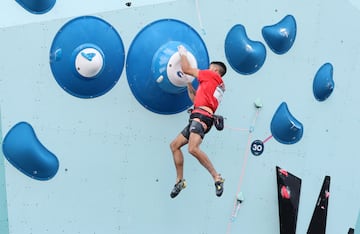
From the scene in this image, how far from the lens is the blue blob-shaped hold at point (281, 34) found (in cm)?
525

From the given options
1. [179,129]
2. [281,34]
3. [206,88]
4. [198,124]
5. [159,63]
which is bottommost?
[179,129]

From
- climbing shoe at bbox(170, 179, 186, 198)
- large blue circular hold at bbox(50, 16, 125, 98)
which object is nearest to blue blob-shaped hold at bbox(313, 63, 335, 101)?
climbing shoe at bbox(170, 179, 186, 198)

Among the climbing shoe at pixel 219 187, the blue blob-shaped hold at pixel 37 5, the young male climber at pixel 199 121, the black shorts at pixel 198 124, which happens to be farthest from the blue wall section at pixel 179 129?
the climbing shoe at pixel 219 187

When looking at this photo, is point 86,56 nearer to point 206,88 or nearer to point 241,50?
→ point 206,88

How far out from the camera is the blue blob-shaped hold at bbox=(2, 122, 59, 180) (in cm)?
443

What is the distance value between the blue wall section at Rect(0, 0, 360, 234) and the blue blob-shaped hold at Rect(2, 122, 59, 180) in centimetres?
5

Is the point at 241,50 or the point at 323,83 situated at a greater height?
the point at 241,50

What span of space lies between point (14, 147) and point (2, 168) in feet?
0.67

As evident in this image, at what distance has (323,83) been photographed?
5523 millimetres

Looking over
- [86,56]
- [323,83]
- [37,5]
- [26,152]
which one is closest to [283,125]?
[323,83]

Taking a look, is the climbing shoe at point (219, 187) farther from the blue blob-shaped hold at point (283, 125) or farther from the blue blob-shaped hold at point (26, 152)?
the blue blob-shaped hold at point (26, 152)

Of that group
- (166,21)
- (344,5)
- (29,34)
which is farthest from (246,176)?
(29,34)

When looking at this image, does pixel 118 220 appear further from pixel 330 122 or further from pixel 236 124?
pixel 330 122

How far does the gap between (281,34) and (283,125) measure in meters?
0.89
